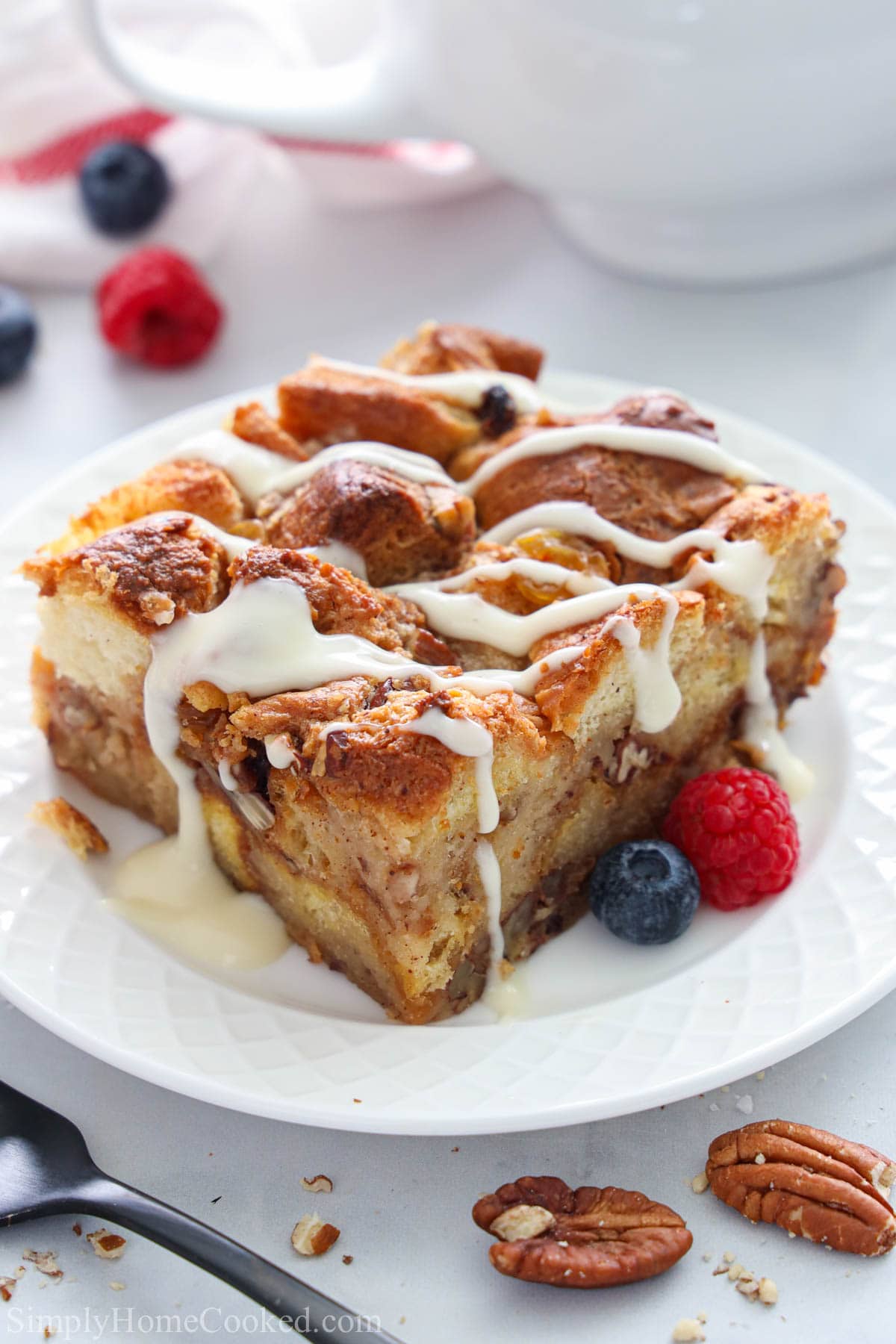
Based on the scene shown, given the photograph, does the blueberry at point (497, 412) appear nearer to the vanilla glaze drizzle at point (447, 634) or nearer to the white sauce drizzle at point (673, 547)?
the vanilla glaze drizzle at point (447, 634)

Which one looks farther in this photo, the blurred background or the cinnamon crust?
the blurred background

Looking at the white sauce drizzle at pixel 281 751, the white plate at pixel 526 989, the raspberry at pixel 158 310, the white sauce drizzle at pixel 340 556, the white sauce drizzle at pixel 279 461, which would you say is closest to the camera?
the white plate at pixel 526 989

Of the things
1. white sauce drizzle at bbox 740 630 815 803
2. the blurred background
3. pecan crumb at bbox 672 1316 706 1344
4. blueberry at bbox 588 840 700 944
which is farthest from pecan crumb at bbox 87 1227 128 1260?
the blurred background

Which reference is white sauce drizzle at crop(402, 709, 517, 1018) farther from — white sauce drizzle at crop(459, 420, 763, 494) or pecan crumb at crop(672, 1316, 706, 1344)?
white sauce drizzle at crop(459, 420, 763, 494)

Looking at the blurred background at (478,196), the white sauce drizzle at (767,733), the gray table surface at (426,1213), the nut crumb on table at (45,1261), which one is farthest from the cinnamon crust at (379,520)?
the blurred background at (478,196)

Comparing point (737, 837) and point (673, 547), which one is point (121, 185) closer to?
point (673, 547)

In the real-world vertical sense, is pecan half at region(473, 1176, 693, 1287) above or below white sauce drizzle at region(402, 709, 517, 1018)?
below

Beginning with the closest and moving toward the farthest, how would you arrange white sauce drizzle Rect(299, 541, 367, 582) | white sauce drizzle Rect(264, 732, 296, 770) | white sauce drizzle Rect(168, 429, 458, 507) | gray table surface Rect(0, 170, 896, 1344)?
gray table surface Rect(0, 170, 896, 1344) → white sauce drizzle Rect(264, 732, 296, 770) → white sauce drizzle Rect(299, 541, 367, 582) → white sauce drizzle Rect(168, 429, 458, 507)
